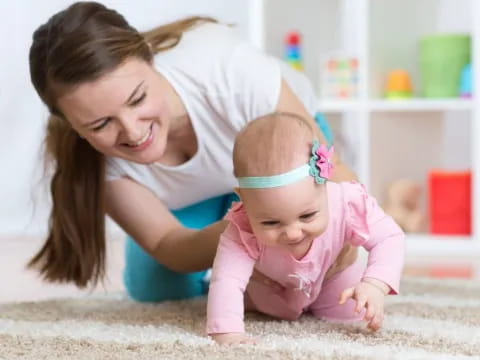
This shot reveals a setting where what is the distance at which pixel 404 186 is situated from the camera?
255 cm

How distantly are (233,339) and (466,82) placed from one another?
161 centimetres

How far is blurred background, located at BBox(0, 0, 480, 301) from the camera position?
244cm

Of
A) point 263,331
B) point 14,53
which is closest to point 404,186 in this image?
point 14,53

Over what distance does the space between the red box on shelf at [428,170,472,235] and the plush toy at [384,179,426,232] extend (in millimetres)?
78

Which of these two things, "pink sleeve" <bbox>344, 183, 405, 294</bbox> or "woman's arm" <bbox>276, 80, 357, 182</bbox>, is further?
"woman's arm" <bbox>276, 80, 357, 182</bbox>

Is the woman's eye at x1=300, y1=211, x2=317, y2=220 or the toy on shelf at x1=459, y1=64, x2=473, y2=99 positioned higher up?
the woman's eye at x1=300, y1=211, x2=317, y2=220

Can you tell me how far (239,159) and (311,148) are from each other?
0.09 metres

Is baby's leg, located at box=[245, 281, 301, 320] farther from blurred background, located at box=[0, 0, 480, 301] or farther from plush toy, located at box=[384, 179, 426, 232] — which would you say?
plush toy, located at box=[384, 179, 426, 232]

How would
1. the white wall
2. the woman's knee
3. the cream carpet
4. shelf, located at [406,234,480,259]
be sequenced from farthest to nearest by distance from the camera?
1. shelf, located at [406,234,480,259]
2. the white wall
3. the woman's knee
4. the cream carpet

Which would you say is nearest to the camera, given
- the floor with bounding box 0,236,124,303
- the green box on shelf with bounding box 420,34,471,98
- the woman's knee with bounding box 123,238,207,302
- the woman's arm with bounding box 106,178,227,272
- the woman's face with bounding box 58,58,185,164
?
the woman's face with bounding box 58,58,185,164

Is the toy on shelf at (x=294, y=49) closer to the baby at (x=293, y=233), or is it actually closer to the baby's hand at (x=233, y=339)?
the baby at (x=293, y=233)

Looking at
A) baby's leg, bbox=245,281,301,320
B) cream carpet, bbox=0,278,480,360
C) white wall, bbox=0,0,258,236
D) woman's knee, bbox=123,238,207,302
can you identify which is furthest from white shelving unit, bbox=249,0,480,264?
baby's leg, bbox=245,281,301,320

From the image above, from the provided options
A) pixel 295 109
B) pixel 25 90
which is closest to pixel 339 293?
pixel 295 109

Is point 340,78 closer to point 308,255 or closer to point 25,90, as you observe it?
point 25,90
